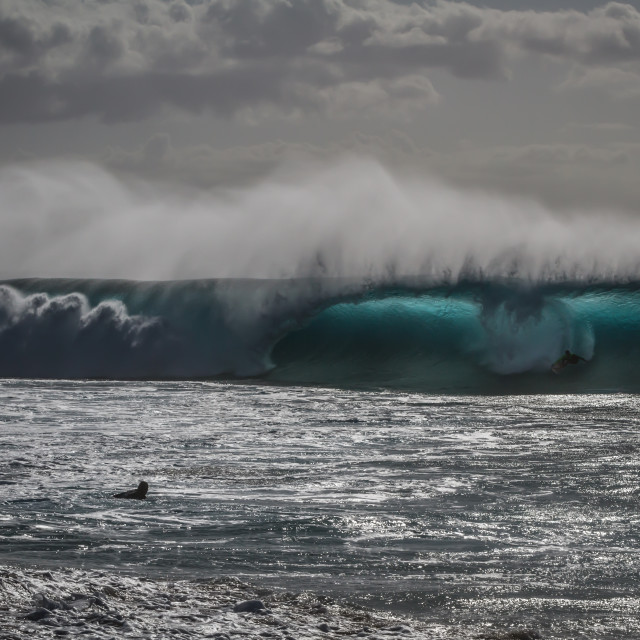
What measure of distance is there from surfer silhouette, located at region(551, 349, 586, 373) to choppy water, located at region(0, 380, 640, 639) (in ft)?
24.2

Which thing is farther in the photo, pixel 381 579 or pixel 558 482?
pixel 558 482

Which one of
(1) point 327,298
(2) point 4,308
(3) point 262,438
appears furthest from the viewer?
(2) point 4,308

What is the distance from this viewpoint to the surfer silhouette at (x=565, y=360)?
75.3 ft

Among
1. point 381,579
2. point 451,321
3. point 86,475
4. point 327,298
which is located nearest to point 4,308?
point 327,298

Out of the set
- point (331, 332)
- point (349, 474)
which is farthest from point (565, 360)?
point (349, 474)

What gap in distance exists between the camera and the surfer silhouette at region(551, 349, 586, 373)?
2295 cm

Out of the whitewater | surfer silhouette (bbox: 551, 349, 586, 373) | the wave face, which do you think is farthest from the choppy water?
the wave face

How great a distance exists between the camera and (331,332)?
2733 centimetres

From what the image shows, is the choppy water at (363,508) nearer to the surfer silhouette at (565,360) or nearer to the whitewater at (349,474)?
the whitewater at (349,474)

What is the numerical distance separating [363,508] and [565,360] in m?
16.0

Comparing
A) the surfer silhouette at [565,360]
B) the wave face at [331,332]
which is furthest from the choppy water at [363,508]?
the wave face at [331,332]

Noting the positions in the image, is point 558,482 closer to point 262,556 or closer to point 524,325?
point 262,556

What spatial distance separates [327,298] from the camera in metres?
29.2

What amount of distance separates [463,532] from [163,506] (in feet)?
8.20
